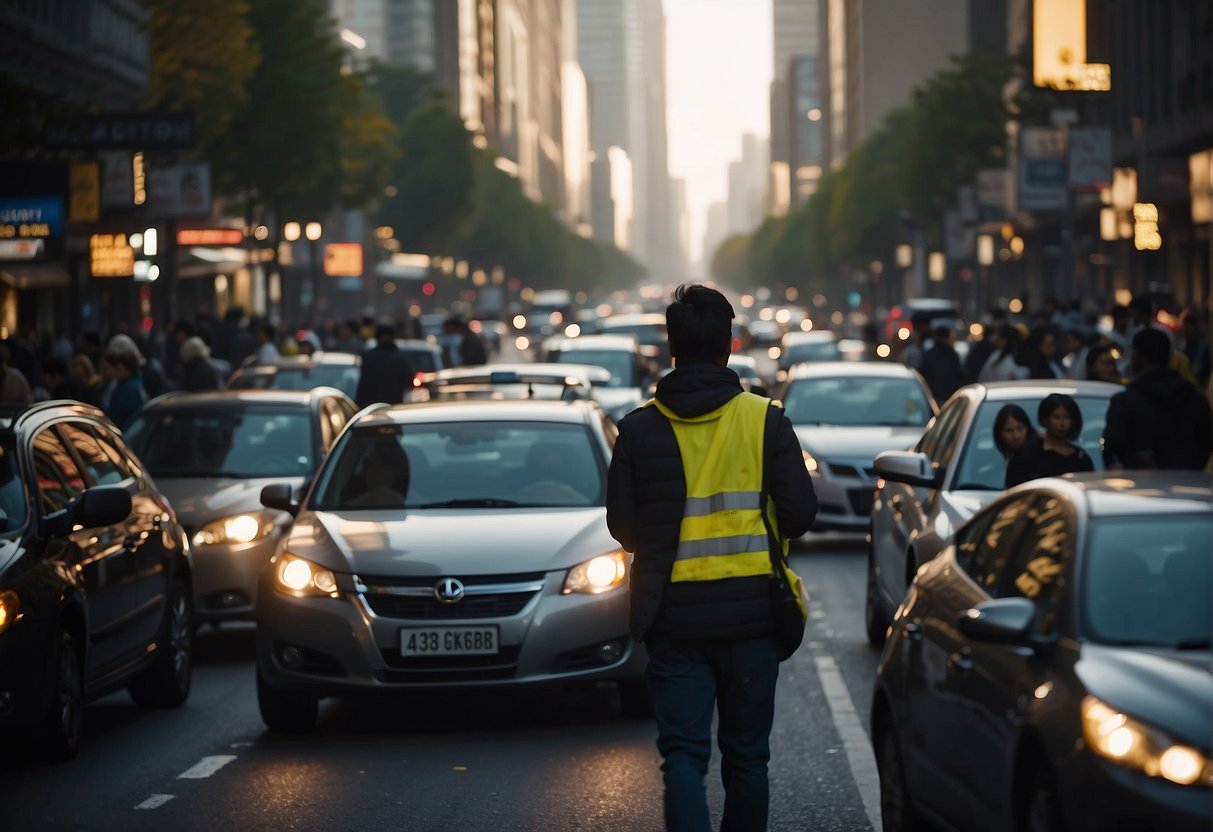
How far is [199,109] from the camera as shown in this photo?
47.7 m

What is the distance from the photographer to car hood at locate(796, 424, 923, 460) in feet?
64.7

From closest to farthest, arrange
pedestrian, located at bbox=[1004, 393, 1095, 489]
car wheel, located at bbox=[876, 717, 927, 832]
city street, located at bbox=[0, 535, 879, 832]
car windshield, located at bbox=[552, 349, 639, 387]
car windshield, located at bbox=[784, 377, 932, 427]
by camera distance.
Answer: car wheel, located at bbox=[876, 717, 927, 832] → city street, located at bbox=[0, 535, 879, 832] → pedestrian, located at bbox=[1004, 393, 1095, 489] → car windshield, located at bbox=[784, 377, 932, 427] → car windshield, located at bbox=[552, 349, 639, 387]

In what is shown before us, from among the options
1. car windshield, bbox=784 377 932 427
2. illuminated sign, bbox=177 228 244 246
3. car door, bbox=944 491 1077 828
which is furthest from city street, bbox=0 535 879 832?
illuminated sign, bbox=177 228 244 246

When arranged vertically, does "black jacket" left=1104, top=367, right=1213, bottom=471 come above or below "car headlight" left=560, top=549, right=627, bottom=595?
above

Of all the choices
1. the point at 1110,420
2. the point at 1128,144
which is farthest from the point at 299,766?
the point at 1128,144

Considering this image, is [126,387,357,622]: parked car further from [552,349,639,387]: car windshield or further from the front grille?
[552,349,639,387]: car windshield

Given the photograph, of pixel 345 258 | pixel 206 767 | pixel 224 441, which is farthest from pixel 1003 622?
pixel 345 258

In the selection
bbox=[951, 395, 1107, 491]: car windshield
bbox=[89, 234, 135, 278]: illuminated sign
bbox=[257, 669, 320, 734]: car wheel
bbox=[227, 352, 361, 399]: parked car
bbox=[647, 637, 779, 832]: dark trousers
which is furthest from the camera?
bbox=[89, 234, 135, 278]: illuminated sign

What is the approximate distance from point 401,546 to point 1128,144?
52.5 meters

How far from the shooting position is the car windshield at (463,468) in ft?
37.1

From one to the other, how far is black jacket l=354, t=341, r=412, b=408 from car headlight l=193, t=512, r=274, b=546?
8124mm

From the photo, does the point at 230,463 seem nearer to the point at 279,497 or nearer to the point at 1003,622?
the point at 279,497

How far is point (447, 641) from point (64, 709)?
1635 millimetres

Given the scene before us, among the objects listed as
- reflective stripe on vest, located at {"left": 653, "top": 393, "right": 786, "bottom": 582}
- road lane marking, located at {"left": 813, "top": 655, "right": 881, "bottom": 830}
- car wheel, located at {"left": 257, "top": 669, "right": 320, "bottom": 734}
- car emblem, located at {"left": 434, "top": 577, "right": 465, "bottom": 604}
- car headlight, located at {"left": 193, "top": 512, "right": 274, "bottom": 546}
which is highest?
reflective stripe on vest, located at {"left": 653, "top": 393, "right": 786, "bottom": 582}
